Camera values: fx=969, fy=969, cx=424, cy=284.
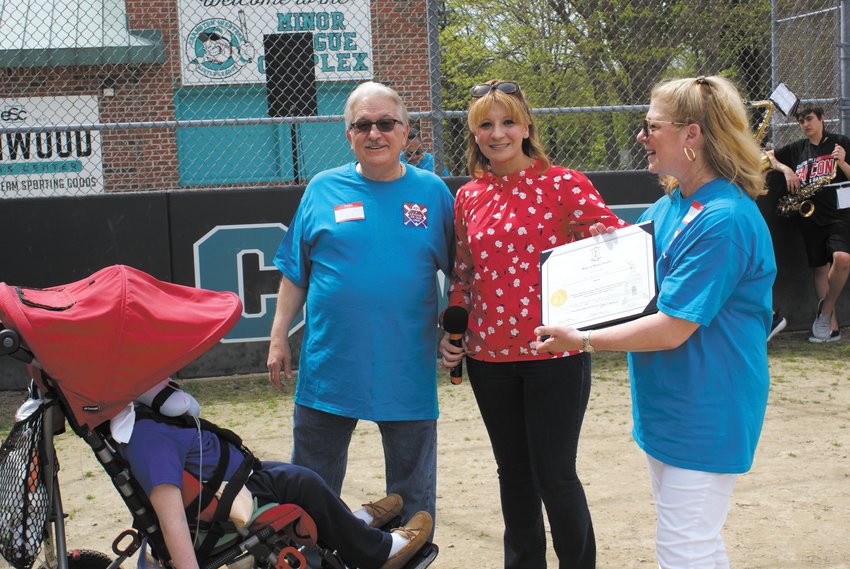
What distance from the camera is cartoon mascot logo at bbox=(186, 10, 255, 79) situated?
15.6 m

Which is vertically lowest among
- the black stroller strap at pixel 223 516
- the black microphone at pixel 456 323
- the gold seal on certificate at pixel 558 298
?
the black stroller strap at pixel 223 516

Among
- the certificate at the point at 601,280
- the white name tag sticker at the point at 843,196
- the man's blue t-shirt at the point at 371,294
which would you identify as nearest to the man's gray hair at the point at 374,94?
the man's blue t-shirt at the point at 371,294

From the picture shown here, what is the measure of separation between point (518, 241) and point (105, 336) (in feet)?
4.51

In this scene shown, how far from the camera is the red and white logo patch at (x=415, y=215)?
3.52m

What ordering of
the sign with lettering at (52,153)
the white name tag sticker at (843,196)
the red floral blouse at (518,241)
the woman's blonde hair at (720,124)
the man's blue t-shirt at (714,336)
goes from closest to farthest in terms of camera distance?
the man's blue t-shirt at (714,336), the woman's blonde hair at (720,124), the red floral blouse at (518,241), the white name tag sticker at (843,196), the sign with lettering at (52,153)

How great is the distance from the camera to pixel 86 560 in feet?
11.4

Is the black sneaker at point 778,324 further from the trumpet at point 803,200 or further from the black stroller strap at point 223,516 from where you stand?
the black stroller strap at point 223,516

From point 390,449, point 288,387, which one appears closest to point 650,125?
point 390,449

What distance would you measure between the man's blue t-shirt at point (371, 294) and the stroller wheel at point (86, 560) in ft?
3.00

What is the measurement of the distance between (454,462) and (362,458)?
537mm

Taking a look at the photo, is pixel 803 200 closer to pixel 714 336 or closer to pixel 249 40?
pixel 714 336

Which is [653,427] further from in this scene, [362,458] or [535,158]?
[362,458]

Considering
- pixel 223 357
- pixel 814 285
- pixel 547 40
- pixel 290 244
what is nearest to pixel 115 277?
pixel 290 244

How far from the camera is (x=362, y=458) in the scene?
5.56m
